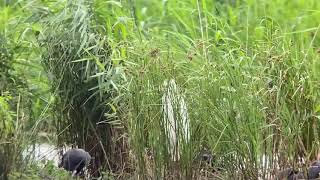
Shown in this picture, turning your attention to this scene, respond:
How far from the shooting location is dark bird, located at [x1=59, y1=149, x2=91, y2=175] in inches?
151

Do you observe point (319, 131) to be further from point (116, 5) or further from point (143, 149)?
point (116, 5)

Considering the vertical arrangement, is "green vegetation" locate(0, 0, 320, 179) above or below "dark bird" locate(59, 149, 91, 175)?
above

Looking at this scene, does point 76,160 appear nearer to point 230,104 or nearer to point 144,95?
point 144,95

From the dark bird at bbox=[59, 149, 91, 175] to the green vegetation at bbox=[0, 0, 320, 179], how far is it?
0.07m

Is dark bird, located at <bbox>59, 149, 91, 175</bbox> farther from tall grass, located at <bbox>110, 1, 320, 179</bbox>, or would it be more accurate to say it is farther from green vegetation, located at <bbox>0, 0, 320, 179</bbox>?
tall grass, located at <bbox>110, 1, 320, 179</bbox>

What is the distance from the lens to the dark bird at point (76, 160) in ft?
12.6

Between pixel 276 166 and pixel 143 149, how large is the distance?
2.09 feet

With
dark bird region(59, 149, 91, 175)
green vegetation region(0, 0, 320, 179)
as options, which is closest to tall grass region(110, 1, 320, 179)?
green vegetation region(0, 0, 320, 179)

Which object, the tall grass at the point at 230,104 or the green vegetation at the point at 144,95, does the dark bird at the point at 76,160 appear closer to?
the green vegetation at the point at 144,95

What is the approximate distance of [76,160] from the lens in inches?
151

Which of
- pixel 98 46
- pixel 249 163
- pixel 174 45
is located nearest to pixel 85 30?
pixel 98 46

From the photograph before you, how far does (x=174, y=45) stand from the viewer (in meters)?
4.11

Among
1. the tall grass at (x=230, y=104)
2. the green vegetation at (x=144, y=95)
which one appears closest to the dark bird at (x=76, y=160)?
the green vegetation at (x=144, y=95)

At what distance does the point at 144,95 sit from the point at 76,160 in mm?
635
